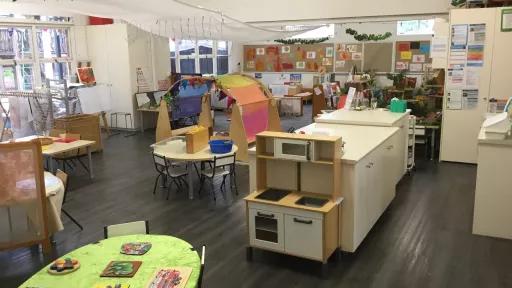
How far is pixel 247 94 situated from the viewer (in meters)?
8.38

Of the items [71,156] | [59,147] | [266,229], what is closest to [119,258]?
[266,229]

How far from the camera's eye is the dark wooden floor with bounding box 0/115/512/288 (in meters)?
4.01

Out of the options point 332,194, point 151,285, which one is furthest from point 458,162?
point 151,285

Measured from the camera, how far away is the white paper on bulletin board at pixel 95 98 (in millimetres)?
9844

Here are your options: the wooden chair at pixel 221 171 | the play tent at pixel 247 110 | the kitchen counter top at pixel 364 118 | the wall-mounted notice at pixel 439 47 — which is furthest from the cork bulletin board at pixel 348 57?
the wooden chair at pixel 221 171

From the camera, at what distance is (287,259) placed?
4.34m

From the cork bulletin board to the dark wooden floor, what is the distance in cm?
730

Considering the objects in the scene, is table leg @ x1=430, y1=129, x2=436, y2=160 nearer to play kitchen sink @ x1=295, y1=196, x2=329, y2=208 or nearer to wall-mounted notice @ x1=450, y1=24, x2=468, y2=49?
wall-mounted notice @ x1=450, y1=24, x2=468, y2=49

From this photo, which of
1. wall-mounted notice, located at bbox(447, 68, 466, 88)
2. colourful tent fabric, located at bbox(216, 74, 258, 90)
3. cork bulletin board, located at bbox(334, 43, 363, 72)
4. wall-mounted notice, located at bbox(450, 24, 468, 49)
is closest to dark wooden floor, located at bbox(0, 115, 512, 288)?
wall-mounted notice, located at bbox(447, 68, 466, 88)

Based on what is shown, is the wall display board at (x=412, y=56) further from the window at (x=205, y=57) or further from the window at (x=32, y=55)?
the window at (x=32, y=55)

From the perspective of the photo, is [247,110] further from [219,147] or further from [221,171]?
[219,147]

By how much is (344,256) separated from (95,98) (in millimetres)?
7650

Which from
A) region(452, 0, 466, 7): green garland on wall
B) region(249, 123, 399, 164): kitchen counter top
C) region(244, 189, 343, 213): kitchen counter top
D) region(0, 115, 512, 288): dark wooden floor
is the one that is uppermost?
region(452, 0, 466, 7): green garland on wall

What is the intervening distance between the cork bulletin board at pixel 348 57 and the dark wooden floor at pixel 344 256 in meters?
7.30
